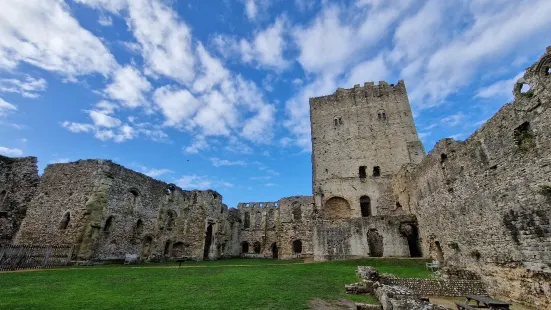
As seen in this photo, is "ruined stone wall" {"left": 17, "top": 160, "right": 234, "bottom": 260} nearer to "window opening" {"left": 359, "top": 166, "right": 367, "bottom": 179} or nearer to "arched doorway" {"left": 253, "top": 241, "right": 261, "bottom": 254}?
"arched doorway" {"left": 253, "top": 241, "right": 261, "bottom": 254}

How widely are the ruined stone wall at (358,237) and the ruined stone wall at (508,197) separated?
4681mm

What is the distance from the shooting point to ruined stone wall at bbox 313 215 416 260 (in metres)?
18.6

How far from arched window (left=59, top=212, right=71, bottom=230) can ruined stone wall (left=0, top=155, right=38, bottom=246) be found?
4.75 metres

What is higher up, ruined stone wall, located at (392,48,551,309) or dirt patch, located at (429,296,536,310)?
ruined stone wall, located at (392,48,551,309)

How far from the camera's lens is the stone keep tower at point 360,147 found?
25.8 metres

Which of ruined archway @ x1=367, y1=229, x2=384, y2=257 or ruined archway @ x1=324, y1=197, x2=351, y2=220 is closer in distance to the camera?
ruined archway @ x1=367, y1=229, x2=384, y2=257

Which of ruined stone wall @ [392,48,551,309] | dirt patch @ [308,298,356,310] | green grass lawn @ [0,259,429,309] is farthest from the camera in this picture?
ruined stone wall @ [392,48,551,309]

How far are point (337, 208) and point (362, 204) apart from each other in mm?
2484

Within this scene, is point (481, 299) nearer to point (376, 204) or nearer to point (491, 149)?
point (491, 149)

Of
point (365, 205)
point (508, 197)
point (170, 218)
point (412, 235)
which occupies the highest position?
point (365, 205)

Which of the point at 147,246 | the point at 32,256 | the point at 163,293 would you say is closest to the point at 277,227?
the point at 147,246

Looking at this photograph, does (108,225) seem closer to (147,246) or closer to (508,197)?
(147,246)

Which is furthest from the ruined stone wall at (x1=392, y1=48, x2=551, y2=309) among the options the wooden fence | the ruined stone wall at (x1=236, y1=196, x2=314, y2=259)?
Answer: the wooden fence

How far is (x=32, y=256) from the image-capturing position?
13719mm
